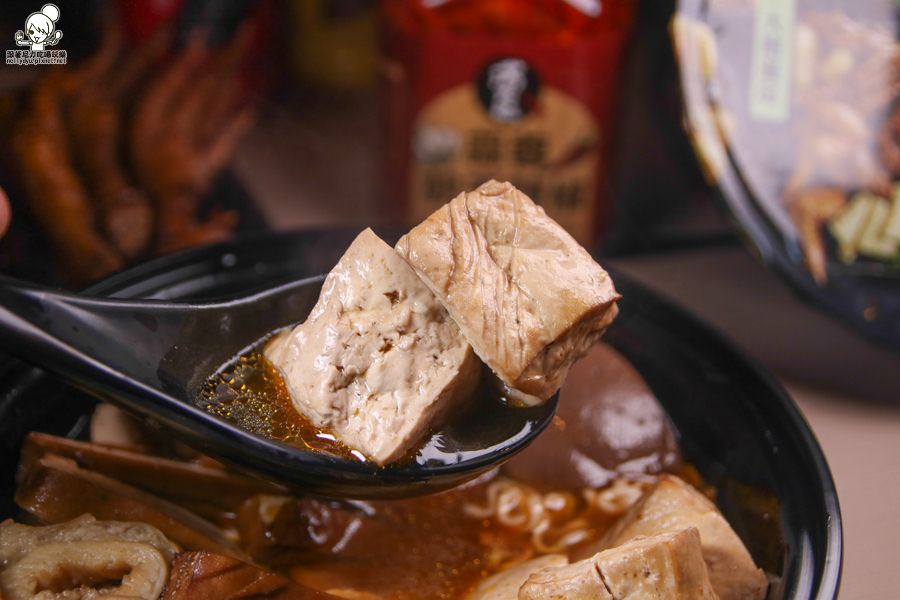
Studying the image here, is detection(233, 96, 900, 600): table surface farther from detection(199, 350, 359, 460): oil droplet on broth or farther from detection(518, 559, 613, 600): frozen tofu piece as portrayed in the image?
detection(199, 350, 359, 460): oil droplet on broth

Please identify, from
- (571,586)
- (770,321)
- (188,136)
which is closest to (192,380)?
(571,586)

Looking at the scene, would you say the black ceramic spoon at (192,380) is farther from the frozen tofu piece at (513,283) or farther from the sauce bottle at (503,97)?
the sauce bottle at (503,97)

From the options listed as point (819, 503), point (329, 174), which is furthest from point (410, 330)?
point (329, 174)

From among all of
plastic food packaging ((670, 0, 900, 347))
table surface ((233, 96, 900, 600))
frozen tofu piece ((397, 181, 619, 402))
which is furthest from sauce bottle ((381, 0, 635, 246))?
frozen tofu piece ((397, 181, 619, 402))

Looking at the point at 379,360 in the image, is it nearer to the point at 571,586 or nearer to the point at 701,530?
the point at 571,586

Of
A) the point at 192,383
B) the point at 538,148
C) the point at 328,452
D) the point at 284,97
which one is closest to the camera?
the point at 328,452

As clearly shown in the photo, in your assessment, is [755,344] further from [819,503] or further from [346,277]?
[346,277]
